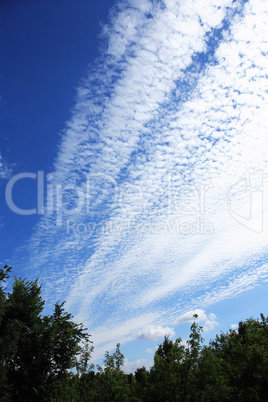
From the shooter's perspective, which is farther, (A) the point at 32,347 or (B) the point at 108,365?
(A) the point at 32,347

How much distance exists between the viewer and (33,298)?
98.2ft

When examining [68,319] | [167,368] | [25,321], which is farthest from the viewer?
[68,319]

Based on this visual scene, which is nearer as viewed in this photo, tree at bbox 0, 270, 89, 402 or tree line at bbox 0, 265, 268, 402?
tree line at bbox 0, 265, 268, 402

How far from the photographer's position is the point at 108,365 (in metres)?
22.0

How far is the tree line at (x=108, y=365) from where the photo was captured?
53.8 feet

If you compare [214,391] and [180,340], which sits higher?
[180,340]

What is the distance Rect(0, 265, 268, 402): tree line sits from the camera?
1641 centimetres

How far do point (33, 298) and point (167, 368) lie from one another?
679 inches

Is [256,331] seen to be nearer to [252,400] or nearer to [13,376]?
[252,400]

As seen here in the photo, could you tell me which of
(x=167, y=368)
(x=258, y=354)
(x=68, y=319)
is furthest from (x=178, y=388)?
(x=68, y=319)

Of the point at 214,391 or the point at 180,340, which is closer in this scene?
the point at 214,391

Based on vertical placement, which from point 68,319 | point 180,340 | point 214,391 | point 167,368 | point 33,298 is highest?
point 33,298

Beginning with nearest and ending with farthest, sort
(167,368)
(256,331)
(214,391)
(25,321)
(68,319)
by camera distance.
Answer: (214,391) < (167,368) < (256,331) < (25,321) < (68,319)

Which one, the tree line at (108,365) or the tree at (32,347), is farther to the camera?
the tree at (32,347)
